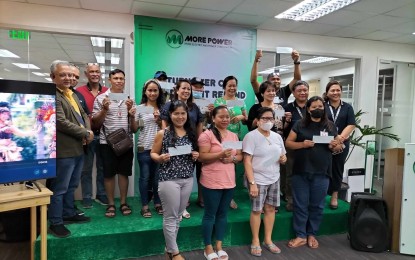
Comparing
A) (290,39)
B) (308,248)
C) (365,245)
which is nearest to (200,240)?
(308,248)

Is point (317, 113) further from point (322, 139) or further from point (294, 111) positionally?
point (294, 111)

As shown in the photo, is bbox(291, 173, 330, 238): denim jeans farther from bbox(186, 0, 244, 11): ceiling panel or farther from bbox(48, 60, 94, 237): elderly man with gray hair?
bbox(186, 0, 244, 11): ceiling panel

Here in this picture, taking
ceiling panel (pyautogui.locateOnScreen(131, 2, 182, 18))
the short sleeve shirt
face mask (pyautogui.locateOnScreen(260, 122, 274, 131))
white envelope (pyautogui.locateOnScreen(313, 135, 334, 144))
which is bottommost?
the short sleeve shirt

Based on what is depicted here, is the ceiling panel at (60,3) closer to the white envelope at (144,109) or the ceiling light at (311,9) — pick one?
the white envelope at (144,109)

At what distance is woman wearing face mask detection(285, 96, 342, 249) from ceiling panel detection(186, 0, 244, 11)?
1.72 metres

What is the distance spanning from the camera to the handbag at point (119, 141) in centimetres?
280

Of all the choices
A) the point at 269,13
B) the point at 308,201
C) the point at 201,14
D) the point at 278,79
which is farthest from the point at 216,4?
the point at 308,201

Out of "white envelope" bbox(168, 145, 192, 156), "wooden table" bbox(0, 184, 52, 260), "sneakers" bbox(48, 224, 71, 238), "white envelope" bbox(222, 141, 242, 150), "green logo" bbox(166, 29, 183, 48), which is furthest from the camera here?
"green logo" bbox(166, 29, 183, 48)

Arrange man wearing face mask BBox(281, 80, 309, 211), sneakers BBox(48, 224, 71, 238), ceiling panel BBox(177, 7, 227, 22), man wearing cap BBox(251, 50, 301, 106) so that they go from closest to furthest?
1. sneakers BBox(48, 224, 71, 238)
2. man wearing face mask BBox(281, 80, 309, 211)
3. man wearing cap BBox(251, 50, 301, 106)
4. ceiling panel BBox(177, 7, 227, 22)

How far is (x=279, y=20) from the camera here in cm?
444

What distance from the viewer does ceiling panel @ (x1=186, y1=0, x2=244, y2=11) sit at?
3703 mm

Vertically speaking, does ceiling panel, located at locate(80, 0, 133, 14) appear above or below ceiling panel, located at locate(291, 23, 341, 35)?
below

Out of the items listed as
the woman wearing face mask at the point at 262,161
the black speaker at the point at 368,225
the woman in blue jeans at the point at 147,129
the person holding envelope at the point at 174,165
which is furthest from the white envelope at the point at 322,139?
the woman in blue jeans at the point at 147,129

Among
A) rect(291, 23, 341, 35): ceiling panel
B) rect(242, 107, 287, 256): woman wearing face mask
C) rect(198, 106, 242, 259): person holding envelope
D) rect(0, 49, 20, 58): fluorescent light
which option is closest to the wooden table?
rect(198, 106, 242, 259): person holding envelope
